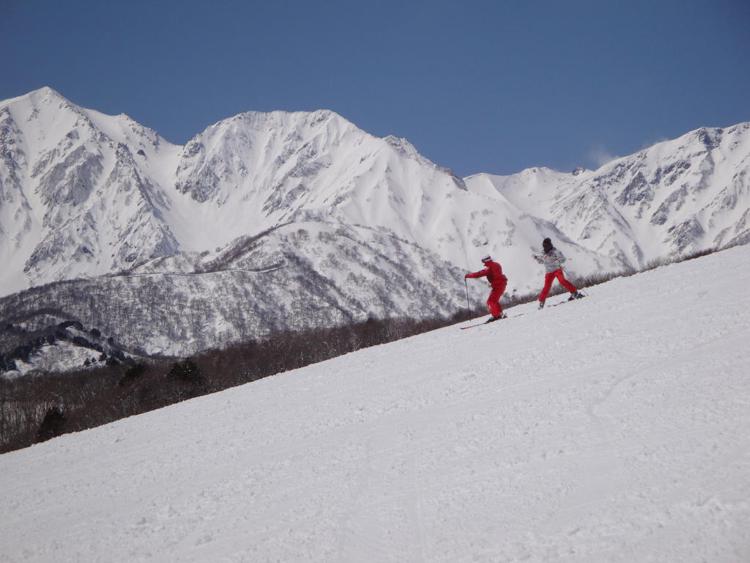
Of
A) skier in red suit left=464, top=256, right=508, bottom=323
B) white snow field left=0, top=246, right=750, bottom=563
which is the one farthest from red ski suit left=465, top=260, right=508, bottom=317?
white snow field left=0, top=246, right=750, bottom=563

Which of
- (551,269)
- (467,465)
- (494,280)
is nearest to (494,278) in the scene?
(494,280)

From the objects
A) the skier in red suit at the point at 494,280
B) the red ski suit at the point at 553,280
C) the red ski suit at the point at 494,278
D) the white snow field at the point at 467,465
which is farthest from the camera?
the red ski suit at the point at 494,278

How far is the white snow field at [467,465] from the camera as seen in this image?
16.0ft

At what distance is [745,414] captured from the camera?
5820mm

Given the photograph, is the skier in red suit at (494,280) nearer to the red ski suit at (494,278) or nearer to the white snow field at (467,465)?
the red ski suit at (494,278)

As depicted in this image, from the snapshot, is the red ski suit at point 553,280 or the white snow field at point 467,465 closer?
the white snow field at point 467,465

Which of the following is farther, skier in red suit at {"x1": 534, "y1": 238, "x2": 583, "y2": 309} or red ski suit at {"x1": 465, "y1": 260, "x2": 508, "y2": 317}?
red ski suit at {"x1": 465, "y1": 260, "x2": 508, "y2": 317}

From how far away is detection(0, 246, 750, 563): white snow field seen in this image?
4891mm

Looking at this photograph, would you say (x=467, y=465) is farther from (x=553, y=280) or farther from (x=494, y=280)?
(x=494, y=280)

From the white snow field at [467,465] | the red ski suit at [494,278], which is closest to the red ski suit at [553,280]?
the red ski suit at [494,278]

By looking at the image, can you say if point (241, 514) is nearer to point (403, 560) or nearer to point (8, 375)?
point (403, 560)

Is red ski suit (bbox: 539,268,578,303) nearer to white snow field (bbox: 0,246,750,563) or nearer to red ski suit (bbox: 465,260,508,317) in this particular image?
red ski suit (bbox: 465,260,508,317)

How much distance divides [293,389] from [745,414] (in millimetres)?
9720

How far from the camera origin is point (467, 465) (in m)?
6.44
